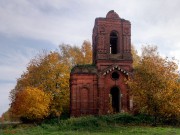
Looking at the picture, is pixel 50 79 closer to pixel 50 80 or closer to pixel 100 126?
pixel 50 80

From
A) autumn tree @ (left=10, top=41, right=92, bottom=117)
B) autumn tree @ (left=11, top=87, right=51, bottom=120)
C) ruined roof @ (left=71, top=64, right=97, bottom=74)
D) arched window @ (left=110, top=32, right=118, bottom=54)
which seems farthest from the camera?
autumn tree @ (left=10, top=41, right=92, bottom=117)

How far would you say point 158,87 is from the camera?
26.1 meters

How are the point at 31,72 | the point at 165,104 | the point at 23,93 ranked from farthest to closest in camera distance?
the point at 31,72 → the point at 23,93 → the point at 165,104

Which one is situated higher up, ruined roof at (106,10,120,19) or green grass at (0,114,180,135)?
ruined roof at (106,10,120,19)

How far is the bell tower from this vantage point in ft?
118

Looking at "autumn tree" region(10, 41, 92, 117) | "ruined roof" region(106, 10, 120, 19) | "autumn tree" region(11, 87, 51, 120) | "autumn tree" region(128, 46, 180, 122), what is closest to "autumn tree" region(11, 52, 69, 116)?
"autumn tree" region(10, 41, 92, 117)

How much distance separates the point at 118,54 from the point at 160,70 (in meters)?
10.6

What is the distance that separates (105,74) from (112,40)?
16.2 ft

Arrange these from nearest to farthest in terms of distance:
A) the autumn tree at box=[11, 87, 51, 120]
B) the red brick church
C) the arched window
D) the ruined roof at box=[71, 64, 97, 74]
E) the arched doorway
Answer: the autumn tree at box=[11, 87, 51, 120]
the red brick church
the ruined roof at box=[71, 64, 97, 74]
the arched doorway
the arched window

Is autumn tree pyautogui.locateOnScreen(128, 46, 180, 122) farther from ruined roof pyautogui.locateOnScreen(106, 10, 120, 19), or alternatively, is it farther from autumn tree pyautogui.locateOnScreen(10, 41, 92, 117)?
autumn tree pyautogui.locateOnScreen(10, 41, 92, 117)

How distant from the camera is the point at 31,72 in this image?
4128 cm

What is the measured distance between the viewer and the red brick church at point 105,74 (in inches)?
1356

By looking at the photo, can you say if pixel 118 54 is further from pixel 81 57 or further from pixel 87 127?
pixel 81 57

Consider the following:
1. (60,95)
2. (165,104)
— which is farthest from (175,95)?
(60,95)
